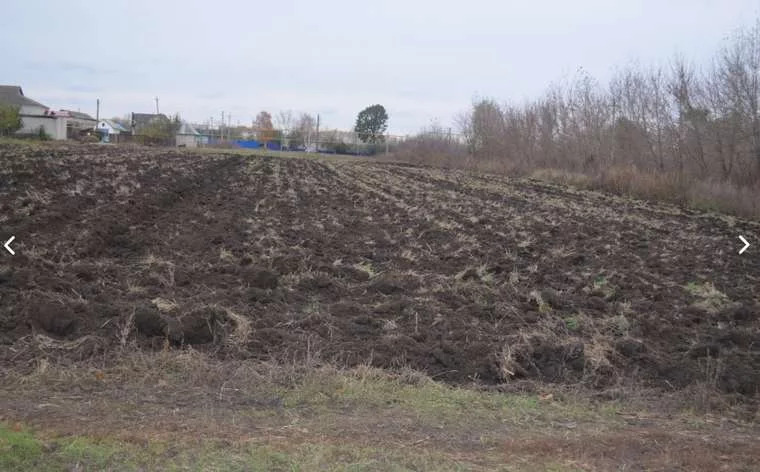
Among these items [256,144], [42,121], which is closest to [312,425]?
[42,121]

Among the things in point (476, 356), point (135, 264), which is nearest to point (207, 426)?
point (476, 356)

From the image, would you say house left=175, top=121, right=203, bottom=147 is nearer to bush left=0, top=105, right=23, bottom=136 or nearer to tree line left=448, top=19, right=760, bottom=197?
bush left=0, top=105, right=23, bottom=136

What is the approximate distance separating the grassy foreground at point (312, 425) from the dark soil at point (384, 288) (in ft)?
1.71

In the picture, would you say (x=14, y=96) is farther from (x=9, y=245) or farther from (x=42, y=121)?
(x=9, y=245)

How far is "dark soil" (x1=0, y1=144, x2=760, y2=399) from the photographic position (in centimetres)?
595

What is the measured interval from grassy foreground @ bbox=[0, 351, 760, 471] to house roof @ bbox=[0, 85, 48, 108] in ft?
243

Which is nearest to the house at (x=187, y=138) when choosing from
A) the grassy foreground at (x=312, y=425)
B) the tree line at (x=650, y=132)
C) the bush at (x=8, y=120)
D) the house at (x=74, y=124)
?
the house at (x=74, y=124)

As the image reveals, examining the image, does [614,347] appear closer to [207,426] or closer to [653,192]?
[207,426]

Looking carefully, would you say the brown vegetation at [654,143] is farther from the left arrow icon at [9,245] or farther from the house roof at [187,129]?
the house roof at [187,129]

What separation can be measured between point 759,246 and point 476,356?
11.5 meters

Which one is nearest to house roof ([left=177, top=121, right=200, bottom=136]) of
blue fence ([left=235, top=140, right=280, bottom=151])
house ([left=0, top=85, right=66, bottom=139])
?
blue fence ([left=235, top=140, right=280, bottom=151])

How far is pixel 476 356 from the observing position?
598 centimetres

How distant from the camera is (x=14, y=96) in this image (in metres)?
72.0

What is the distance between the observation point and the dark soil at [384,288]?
5945 mm
